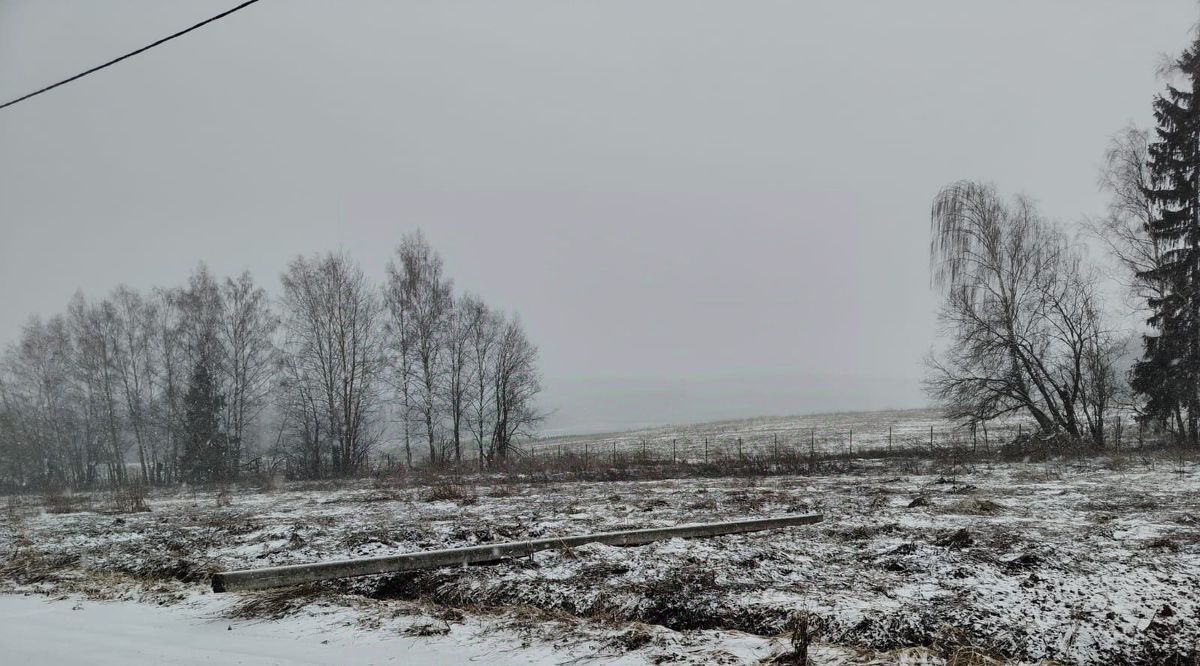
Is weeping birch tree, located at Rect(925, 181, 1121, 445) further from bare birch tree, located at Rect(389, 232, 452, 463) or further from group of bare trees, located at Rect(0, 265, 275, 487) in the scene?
group of bare trees, located at Rect(0, 265, 275, 487)

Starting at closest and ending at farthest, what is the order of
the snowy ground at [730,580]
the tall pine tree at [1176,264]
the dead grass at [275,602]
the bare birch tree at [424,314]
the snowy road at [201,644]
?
the snowy road at [201,644], the snowy ground at [730,580], the dead grass at [275,602], the tall pine tree at [1176,264], the bare birch tree at [424,314]

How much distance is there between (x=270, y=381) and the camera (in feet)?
115

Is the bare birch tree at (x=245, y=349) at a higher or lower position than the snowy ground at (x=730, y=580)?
higher

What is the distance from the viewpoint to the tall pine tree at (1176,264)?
21500 millimetres

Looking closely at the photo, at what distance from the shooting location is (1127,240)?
2347 cm

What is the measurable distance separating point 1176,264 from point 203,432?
44.7m

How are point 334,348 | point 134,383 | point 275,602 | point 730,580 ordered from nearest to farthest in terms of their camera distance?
1. point 275,602
2. point 730,580
3. point 334,348
4. point 134,383

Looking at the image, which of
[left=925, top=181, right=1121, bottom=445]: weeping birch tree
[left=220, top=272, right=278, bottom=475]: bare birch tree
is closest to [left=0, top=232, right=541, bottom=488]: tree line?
[left=220, top=272, right=278, bottom=475]: bare birch tree

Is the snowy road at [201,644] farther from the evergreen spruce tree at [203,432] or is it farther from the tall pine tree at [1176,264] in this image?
the evergreen spruce tree at [203,432]

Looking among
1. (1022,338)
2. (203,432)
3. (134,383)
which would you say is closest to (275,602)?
(1022,338)

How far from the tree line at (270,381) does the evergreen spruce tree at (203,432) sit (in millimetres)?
71

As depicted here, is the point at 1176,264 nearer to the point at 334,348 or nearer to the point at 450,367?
the point at 450,367

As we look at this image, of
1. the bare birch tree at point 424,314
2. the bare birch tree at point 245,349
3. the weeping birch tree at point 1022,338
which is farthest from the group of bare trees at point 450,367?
the weeping birch tree at point 1022,338

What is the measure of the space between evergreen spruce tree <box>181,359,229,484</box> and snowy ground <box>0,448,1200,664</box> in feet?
85.0
